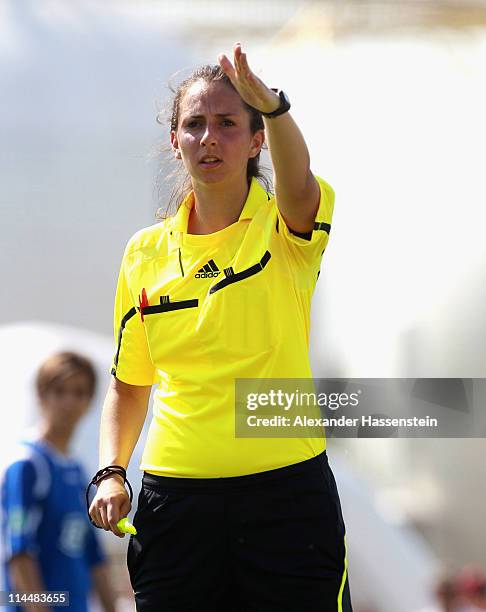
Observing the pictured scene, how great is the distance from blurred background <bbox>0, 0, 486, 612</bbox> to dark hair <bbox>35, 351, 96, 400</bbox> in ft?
0.08

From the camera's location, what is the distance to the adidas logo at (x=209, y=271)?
117 cm

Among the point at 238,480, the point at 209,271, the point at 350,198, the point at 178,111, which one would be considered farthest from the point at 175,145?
the point at 350,198

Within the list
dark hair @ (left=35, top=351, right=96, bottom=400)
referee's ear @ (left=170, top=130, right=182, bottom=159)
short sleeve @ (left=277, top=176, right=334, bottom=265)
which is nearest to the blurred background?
dark hair @ (left=35, top=351, right=96, bottom=400)

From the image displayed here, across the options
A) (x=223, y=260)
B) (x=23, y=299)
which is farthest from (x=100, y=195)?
(x=223, y=260)

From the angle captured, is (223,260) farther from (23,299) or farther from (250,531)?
(23,299)

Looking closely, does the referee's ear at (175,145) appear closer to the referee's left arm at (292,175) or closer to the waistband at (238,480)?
the referee's left arm at (292,175)

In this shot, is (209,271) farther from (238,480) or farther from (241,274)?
(238,480)

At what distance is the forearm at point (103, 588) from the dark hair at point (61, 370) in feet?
1.15

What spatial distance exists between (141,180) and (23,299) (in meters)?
0.35

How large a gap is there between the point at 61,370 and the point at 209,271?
810mm

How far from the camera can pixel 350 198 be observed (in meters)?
1.95

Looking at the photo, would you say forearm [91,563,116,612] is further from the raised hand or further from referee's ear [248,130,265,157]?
the raised hand

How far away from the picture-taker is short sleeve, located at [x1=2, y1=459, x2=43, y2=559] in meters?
1.78

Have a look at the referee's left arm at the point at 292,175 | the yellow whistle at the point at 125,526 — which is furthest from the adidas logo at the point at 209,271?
the yellow whistle at the point at 125,526
